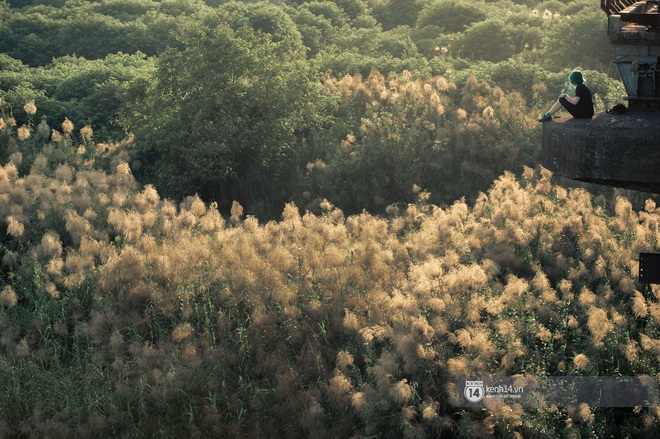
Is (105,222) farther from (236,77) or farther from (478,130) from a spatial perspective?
(478,130)

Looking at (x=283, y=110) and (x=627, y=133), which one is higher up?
(x=627, y=133)

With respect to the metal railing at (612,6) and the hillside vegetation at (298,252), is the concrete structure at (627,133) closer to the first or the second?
the metal railing at (612,6)

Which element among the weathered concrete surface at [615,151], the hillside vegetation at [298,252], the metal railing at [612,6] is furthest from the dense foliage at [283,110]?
the weathered concrete surface at [615,151]

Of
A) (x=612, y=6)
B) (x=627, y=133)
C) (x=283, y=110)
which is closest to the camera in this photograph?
(x=627, y=133)

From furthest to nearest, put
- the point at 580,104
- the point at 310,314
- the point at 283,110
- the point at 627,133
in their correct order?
the point at 283,110 → the point at 310,314 → the point at 580,104 → the point at 627,133

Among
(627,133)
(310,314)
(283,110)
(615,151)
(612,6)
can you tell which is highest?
(612,6)

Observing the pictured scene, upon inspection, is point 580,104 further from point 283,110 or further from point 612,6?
point 283,110

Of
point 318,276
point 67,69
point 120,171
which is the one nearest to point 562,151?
point 318,276

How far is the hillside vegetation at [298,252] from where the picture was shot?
35.0ft

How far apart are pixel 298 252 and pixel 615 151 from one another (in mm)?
8381

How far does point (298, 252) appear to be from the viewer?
1379 cm

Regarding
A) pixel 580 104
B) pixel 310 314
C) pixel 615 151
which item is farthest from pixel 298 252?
pixel 615 151

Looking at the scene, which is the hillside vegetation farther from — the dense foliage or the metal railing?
the metal railing

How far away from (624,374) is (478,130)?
28.4 ft
